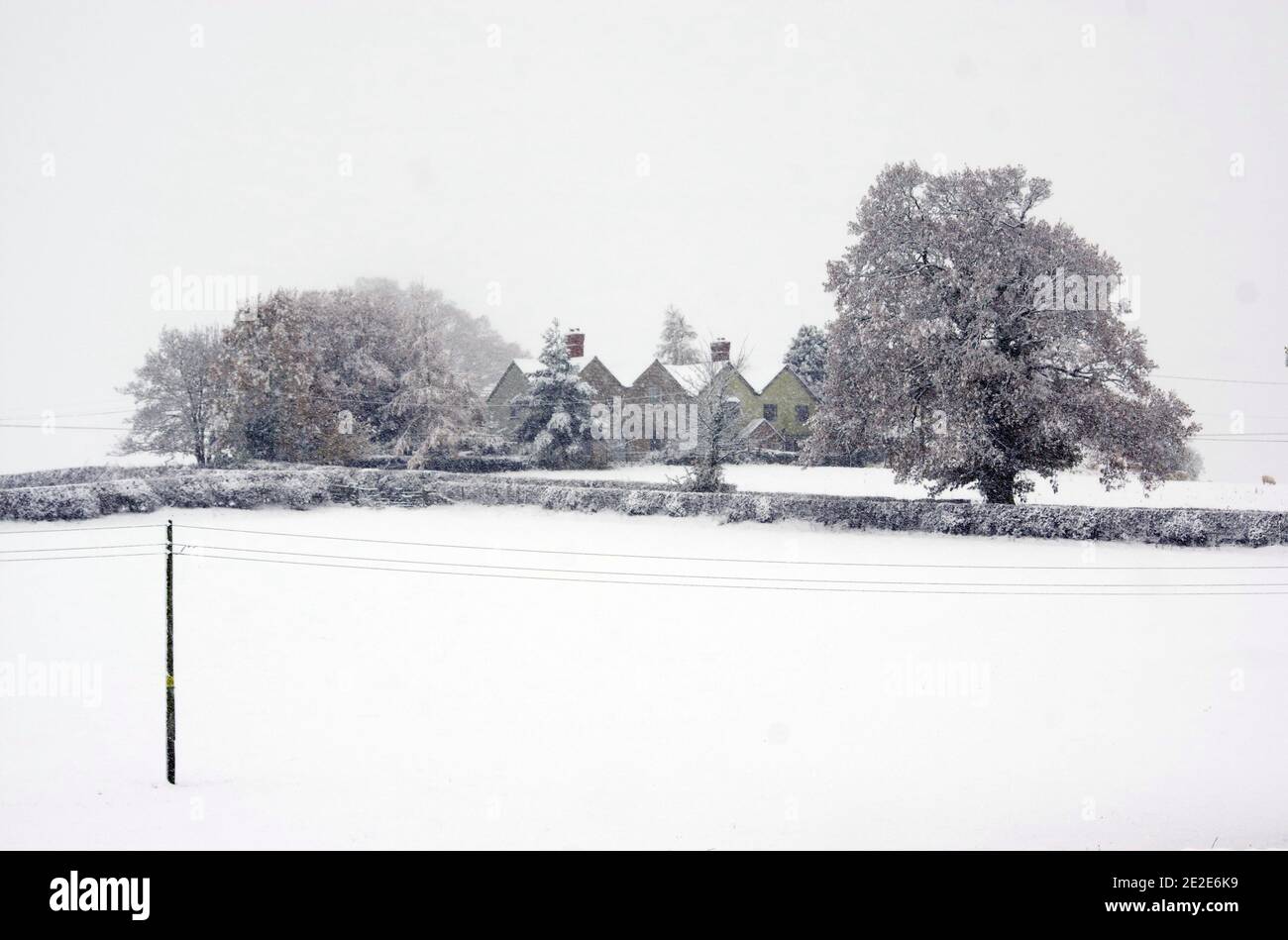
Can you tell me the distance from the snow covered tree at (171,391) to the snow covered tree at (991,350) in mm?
39444

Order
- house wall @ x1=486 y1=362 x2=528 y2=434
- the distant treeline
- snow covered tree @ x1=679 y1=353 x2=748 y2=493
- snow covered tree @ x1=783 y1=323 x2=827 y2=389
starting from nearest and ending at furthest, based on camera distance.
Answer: snow covered tree @ x1=679 y1=353 x2=748 y2=493 < the distant treeline < house wall @ x1=486 y1=362 x2=528 y2=434 < snow covered tree @ x1=783 y1=323 x2=827 y2=389

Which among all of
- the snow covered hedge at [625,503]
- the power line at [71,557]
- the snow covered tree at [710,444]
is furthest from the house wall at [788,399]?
the power line at [71,557]

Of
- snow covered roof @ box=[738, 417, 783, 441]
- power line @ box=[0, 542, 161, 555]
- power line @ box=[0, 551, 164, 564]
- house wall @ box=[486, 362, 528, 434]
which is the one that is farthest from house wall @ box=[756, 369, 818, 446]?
power line @ box=[0, 551, 164, 564]

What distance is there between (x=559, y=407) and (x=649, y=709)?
3726 centimetres

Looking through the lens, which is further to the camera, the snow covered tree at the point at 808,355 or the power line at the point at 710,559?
the snow covered tree at the point at 808,355

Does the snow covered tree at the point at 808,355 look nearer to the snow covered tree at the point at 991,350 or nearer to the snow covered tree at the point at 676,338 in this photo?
the snow covered tree at the point at 676,338

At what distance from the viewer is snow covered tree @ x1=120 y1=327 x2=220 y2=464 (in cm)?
5312

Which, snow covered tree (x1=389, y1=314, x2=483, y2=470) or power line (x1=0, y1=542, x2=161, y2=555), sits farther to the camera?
snow covered tree (x1=389, y1=314, x2=483, y2=470)

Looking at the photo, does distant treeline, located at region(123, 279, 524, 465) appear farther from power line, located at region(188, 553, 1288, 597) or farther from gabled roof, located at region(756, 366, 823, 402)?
gabled roof, located at region(756, 366, 823, 402)

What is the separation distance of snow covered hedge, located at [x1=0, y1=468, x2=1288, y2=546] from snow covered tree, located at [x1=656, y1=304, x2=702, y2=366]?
165ft

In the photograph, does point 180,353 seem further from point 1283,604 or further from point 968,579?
point 1283,604

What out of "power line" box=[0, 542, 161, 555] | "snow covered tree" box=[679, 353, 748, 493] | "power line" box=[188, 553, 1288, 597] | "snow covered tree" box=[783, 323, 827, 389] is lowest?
"power line" box=[188, 553, 1288, 597]

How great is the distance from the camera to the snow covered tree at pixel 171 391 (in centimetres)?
5312

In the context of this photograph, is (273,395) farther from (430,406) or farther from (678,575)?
(678,575)
